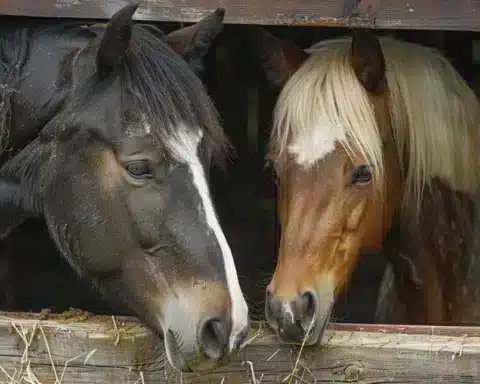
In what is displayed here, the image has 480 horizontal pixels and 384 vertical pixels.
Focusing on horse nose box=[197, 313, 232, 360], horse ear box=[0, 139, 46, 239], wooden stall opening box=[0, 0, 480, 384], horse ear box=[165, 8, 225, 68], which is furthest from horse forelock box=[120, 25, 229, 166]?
horse nose box=[197, 313, 232, 360]

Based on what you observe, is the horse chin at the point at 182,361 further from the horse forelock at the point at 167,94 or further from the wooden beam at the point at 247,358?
the horse forelock at the point at 167,94

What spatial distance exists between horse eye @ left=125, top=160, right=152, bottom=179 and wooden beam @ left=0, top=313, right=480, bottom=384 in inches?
18.3

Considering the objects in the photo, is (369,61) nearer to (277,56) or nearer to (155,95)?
(277,56)

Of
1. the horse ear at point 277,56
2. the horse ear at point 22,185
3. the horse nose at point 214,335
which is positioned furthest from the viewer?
the horse ear at point 277,56

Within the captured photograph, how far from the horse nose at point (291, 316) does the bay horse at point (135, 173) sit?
221 millimetres

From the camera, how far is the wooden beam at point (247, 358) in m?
2.42

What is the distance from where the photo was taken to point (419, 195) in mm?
3068

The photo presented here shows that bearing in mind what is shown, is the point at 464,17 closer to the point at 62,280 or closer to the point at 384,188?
the point at 384,188

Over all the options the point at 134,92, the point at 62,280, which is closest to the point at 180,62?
the point at 134,92

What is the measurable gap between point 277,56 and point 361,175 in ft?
2.09

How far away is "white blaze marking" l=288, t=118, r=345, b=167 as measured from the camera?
8.99 feet

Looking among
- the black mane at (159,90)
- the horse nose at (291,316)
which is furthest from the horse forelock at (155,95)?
the horse nose at (291,316)

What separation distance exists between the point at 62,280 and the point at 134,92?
3.14 m

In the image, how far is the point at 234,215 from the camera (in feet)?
18.0
